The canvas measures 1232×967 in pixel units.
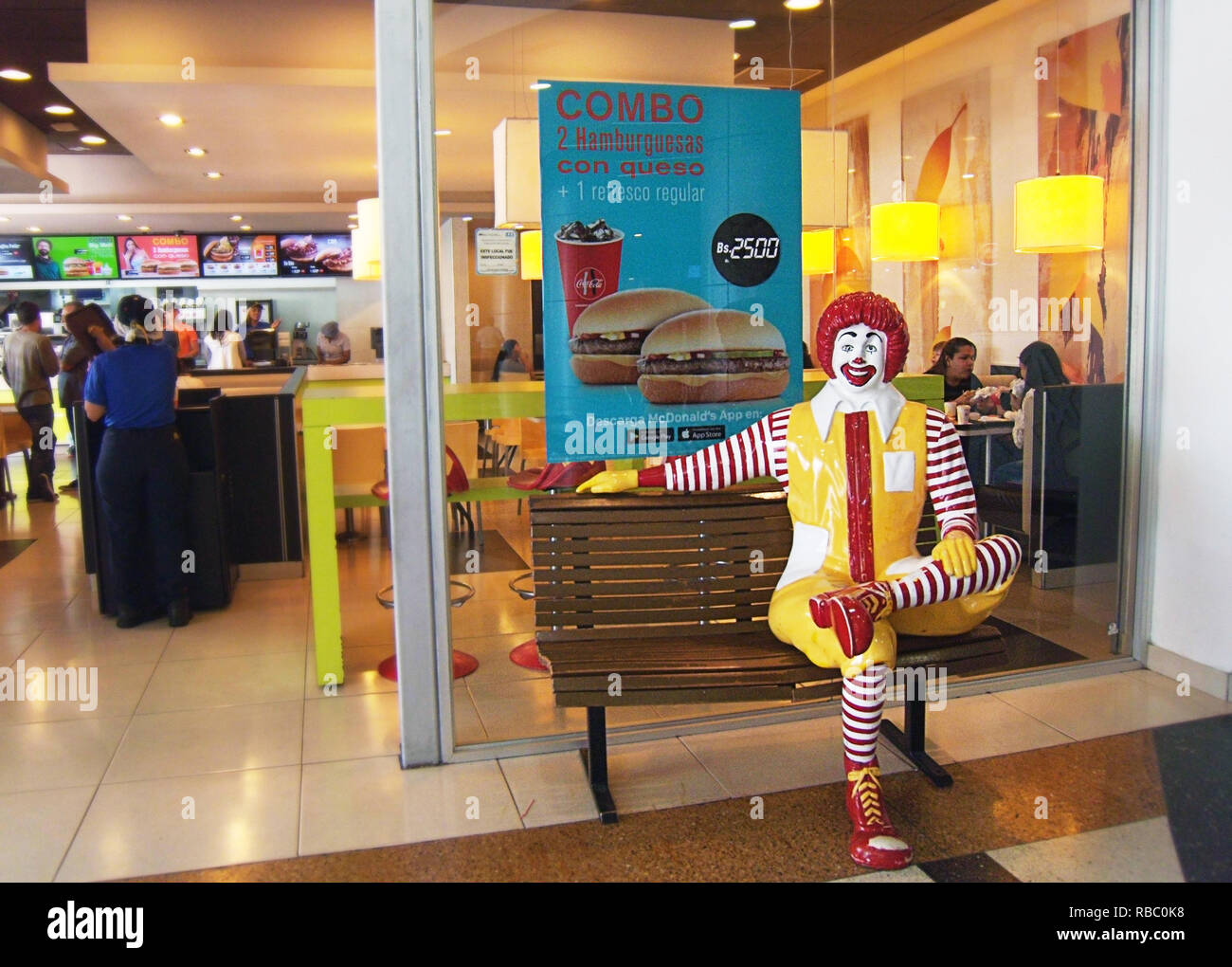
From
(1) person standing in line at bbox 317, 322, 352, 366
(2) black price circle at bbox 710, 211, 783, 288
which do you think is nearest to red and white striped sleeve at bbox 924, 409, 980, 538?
(2) black price circle at bbox 710, 211, 783, 288

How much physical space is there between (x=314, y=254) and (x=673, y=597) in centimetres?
1480

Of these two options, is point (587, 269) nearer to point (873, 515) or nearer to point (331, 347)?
point (873, 515)

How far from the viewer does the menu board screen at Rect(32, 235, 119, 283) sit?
53.9 feet

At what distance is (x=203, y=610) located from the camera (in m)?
5.51

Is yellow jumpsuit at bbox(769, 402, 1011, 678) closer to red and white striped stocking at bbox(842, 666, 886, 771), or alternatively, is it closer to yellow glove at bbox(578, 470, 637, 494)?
red and white striped stocking at bbox(842, 666, 886, 771)

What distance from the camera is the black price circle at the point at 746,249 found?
362 centimetres

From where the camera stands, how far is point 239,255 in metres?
16.8

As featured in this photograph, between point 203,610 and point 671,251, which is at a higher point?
point 671,251

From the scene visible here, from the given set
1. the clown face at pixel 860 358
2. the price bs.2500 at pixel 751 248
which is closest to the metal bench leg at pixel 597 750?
the clown face at pixel 860 358
